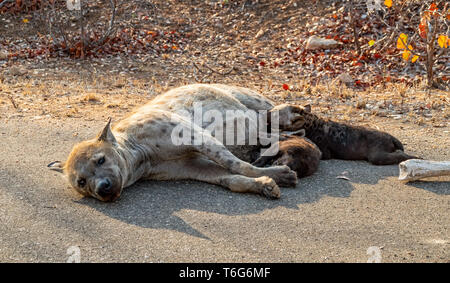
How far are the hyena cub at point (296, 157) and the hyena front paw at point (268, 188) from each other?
45 cm

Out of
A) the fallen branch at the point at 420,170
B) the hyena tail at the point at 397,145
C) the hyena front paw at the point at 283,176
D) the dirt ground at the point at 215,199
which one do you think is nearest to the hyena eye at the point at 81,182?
the dirt ground at the point at 215,199

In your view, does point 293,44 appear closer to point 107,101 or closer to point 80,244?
point 107,101

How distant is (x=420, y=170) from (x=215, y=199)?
1.73 meters

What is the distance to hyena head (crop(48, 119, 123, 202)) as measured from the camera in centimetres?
412

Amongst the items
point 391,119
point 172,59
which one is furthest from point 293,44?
point 391,119

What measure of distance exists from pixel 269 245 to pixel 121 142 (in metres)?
1.69

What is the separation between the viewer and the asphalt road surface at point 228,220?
135 inches

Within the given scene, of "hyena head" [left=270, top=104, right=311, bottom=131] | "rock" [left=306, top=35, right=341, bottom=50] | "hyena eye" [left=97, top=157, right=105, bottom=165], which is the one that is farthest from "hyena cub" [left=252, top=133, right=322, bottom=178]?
"rock" [left=306, top=35, right=341, bottom=50]

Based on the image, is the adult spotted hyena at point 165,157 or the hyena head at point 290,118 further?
the hyena head at point 290,118

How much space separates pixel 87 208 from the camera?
4.14 meters

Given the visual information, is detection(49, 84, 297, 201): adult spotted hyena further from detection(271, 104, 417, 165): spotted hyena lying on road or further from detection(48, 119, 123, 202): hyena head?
detection(271, 104, 417, 165): spotted hyena lying on road

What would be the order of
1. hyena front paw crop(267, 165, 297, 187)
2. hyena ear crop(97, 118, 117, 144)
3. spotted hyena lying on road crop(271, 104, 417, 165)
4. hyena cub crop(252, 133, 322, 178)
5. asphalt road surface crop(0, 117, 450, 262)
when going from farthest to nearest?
spotted hyena lying on road crop(271, 104, 417, 165)
hyena cub crop(252, 133, 322, 178)
hyena front paw crop(267, 165, 297, 187)
hyena ear crop(97, 118, 117, 144)
asphalt road surface crop(0, 117, 450, 262)

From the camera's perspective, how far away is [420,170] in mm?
4590

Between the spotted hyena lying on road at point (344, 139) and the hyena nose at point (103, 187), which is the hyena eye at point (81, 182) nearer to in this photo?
the hyena nose at point (103, 187)
